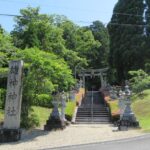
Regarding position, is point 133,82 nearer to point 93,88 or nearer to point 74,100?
point 74,100

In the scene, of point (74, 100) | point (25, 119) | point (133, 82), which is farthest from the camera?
point (133, 82)

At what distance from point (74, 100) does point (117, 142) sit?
20.0m

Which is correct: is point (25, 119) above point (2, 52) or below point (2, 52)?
below

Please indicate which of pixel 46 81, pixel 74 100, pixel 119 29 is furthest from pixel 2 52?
pixel 119 29

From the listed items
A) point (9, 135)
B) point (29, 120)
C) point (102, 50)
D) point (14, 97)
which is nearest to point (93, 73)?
point (102, 50)

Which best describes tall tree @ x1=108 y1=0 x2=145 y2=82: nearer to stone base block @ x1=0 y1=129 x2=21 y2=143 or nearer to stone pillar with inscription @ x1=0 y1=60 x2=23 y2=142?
stone pillar with inscription @ x1=0 y1=60 x2=23 y2=142

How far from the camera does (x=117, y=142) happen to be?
629 inches

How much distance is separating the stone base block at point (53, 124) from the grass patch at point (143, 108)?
451cm

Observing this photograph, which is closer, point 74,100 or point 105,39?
point 74,100

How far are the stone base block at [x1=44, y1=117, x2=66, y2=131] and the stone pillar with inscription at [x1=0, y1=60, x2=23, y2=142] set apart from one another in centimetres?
457

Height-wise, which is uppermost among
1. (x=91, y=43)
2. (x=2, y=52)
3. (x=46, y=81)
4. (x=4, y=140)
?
(x=91, y=43)

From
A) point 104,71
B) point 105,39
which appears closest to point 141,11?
point 104,71

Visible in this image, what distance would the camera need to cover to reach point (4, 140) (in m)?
18.3

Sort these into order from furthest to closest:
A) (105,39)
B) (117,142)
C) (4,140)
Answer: (105,39)
(4,140)
(117,142)
